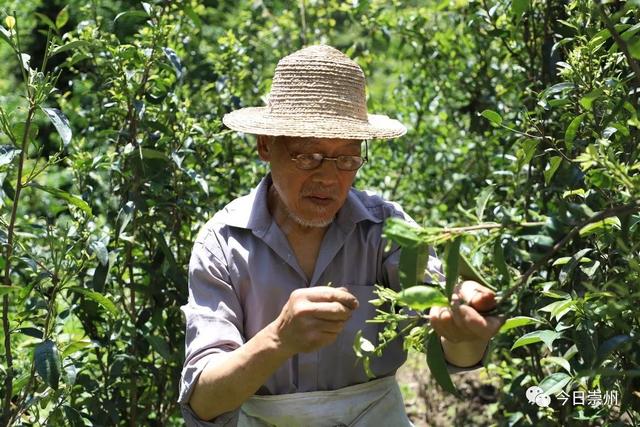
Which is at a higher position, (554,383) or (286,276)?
(286,276)

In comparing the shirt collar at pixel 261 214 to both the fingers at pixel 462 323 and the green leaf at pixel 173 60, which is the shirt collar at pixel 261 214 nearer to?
the green leaf at pixel 173 60

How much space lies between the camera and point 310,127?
247cm

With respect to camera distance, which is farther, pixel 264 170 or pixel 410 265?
pixel 264 170

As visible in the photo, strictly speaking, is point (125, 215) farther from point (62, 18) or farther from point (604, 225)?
point (604, 225)

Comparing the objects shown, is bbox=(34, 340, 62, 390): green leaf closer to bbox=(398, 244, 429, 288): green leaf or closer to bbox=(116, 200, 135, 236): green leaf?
bbox=(116, 200, 135, 236): green leaf

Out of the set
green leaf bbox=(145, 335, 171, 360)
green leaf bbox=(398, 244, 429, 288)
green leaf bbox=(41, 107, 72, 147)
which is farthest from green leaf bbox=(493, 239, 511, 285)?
green leaf bbox=(145, 335, 171, 360)

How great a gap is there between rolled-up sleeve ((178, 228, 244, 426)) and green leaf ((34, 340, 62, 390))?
0.32m

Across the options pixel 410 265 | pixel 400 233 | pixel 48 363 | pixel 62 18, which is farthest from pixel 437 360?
pixel 62 18

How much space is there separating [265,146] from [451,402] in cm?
197

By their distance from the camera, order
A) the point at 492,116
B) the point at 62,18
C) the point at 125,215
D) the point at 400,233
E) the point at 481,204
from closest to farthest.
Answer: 1. the point at 400,233
2. the point at 481,204
3. the point at 492,116
4. the point at 125,215
5. the point at 62,18

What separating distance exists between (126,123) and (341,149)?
37.5 inches

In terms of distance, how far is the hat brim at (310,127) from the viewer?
2457 millimetres

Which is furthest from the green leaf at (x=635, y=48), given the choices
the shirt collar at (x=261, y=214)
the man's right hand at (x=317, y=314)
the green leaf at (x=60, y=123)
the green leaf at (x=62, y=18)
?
the green leaf at (x=62, y=18)

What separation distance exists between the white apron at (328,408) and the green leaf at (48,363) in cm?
45
